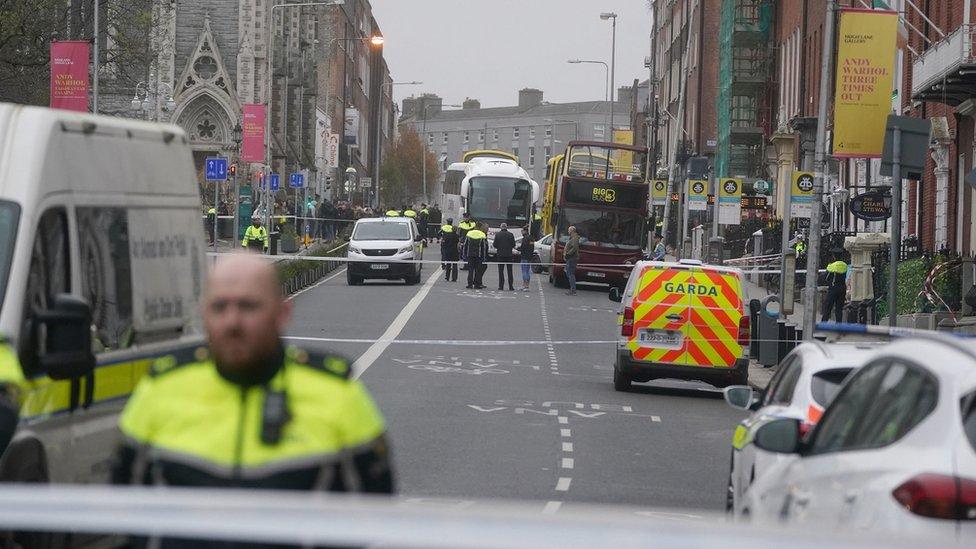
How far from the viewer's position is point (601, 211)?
175 feet

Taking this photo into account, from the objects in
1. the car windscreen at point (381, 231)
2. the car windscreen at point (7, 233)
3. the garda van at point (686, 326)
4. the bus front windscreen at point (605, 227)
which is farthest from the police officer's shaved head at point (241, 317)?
the bus front windscreen at point (605, 227)

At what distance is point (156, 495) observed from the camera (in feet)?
10.1

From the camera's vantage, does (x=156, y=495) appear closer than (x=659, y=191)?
Yes

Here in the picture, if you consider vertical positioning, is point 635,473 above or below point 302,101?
below

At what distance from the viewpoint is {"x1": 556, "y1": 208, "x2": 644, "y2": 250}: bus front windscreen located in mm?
52969

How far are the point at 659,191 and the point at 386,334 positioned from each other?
33.1 metres

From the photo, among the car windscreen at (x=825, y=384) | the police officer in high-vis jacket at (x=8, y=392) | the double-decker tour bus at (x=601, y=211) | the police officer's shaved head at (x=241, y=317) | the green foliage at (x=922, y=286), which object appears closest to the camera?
the police officer's shaved head at (x=241, y=317)

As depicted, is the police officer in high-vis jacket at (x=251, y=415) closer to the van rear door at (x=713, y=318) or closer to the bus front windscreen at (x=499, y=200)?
the van rear door at (x=713, y=318)

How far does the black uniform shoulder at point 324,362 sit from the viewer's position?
15.2 ft

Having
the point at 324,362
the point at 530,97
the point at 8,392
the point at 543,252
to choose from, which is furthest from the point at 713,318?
the point at 530,97

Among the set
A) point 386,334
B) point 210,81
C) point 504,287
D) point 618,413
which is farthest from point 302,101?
point 618,413

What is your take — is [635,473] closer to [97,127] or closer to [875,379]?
[97,127]

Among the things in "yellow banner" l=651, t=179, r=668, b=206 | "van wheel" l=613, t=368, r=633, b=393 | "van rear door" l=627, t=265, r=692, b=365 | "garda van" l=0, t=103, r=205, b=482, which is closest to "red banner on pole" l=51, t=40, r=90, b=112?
"van wheel" l=613, t=368, r=633, b=393

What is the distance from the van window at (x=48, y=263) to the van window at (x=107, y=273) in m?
0.14
